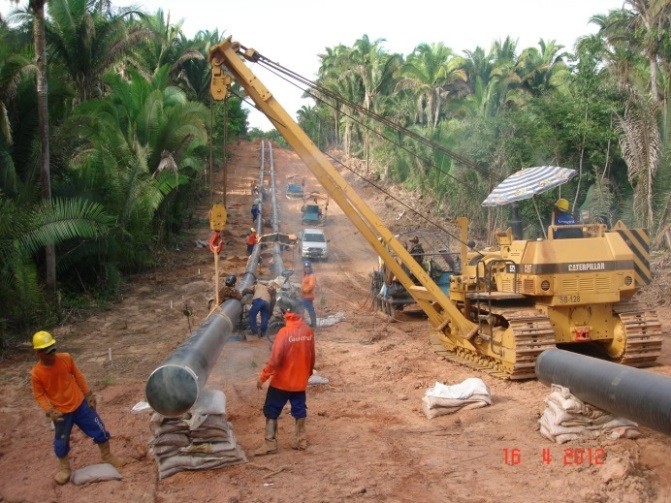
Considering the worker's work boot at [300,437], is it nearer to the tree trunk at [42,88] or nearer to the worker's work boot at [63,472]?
the worker's work boot at [63,472]

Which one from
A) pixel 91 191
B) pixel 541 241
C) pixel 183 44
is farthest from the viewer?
pixel 183 44

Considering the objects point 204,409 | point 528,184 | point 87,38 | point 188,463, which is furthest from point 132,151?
point 188,463

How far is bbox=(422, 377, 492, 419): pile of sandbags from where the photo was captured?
876cm

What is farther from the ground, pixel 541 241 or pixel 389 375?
pixel 541 241

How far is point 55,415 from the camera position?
666 cm

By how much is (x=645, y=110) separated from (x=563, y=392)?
583 inches

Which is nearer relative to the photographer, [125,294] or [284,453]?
[284,453]

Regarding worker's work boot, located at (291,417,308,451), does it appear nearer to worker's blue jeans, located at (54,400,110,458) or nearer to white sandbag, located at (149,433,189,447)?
white sandbag, located at (149,433,189,447)

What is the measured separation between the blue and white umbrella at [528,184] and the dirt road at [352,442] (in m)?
2.94

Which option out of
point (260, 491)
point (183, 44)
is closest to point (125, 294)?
point (260, 491)

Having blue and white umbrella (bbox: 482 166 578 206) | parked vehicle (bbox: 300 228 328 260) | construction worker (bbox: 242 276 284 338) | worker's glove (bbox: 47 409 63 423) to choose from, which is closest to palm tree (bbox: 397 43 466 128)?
parked vehicle (bbox: 300 228 328 260)

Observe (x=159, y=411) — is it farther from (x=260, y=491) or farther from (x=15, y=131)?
(x=15, y=131)

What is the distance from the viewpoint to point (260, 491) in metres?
6.24
